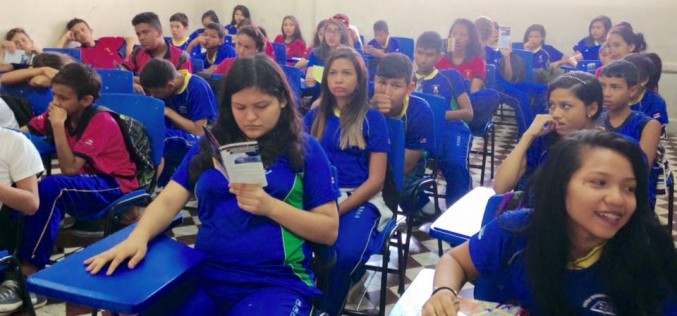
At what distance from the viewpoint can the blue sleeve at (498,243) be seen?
136cm

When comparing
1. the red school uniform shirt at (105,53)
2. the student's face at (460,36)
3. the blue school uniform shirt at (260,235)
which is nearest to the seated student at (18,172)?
the blue school uniform shirt at (260,235)

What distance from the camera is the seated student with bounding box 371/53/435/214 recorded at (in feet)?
9.37

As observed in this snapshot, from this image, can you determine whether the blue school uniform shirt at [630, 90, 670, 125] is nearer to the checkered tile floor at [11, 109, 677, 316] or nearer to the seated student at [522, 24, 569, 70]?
the checkered tile floor at [11, 109, 677, 316]

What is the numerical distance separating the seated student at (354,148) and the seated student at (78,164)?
3.17 feet

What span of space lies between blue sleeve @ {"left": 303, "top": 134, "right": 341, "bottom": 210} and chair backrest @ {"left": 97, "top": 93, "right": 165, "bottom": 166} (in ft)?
4.46

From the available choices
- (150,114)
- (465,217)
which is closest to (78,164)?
(150,114)

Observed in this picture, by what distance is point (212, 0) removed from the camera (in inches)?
345

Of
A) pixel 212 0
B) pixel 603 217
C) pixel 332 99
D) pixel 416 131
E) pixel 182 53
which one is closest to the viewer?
pixel 603 217

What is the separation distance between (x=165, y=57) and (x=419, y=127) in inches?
100

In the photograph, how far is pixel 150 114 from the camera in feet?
9.41

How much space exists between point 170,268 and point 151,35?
3517mm

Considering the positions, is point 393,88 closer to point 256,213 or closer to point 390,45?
point 256,213

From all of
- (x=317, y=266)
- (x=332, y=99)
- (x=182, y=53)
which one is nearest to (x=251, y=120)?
(x=317, y=266)

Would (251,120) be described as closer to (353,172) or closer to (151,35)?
(353,172)
